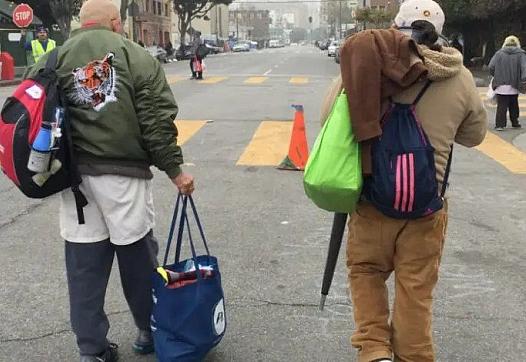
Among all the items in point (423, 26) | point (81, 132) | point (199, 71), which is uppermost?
point (423, 26)

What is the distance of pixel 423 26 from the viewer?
2607 mm

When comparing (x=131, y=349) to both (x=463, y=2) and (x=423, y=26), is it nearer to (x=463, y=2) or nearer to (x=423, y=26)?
(x=423, y=26)

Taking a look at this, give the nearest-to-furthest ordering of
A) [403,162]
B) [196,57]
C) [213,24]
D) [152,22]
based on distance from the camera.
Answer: [403,162] → [196,57] → [152,22] → [213,24]

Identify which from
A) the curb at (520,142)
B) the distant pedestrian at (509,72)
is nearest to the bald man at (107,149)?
the curb at (520,142)

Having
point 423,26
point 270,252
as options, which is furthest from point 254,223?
point 423,26

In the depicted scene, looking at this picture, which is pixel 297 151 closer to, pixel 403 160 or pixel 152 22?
pixel 403 160

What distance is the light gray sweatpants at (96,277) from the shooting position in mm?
3029

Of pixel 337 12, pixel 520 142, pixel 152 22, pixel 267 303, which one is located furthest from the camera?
pixel 337 12

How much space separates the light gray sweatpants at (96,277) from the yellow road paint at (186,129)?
6843 millimetres

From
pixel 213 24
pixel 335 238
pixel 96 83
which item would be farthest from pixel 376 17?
pixel 213 24

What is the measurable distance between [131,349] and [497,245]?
3.13 metres

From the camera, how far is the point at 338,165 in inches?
100

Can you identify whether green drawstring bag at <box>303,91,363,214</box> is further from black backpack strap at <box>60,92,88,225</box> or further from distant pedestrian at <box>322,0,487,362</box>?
black backpack strap at <box>60,92,88,225</box>

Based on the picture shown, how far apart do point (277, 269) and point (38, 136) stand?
2.31m
